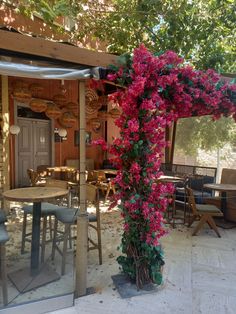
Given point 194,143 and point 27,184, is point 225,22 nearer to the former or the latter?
point 194,143

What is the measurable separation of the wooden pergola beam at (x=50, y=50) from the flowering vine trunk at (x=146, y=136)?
7.9 inches

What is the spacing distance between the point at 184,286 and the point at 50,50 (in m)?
2.53

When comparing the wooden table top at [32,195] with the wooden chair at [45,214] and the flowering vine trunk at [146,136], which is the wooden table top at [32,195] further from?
the flowering vine trunk at [146,136]

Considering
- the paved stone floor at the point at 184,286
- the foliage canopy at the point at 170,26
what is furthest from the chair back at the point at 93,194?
the foliage canopy at the point at 170,26

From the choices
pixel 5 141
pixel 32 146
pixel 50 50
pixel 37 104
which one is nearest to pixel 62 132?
pixel 32 146

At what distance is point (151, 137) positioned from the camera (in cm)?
236

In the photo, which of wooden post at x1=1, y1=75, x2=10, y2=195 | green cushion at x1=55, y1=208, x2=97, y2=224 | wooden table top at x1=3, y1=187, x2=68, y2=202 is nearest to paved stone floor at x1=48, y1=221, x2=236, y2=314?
green cushion at x1=55, y1=208, x2=97, y2=224

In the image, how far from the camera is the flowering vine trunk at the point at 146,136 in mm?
2273

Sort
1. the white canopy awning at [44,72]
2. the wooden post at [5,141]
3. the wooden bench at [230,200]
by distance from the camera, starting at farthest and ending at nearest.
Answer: the wooden post at [5,141]
the wooden bench at [230,200]
the white canopy awning at [44,72]

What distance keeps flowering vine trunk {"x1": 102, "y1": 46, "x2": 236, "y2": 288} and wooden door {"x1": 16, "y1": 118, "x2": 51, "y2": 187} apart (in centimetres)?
384

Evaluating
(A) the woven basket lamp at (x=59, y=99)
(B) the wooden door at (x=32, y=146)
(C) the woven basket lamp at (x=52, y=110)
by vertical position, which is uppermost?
(A) the woven basket lamp at (x=59, y=99)

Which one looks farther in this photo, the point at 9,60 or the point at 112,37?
the point at 112,37

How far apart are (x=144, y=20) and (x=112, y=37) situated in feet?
3.57

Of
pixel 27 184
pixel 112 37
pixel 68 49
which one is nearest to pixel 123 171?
pixel 68 49
